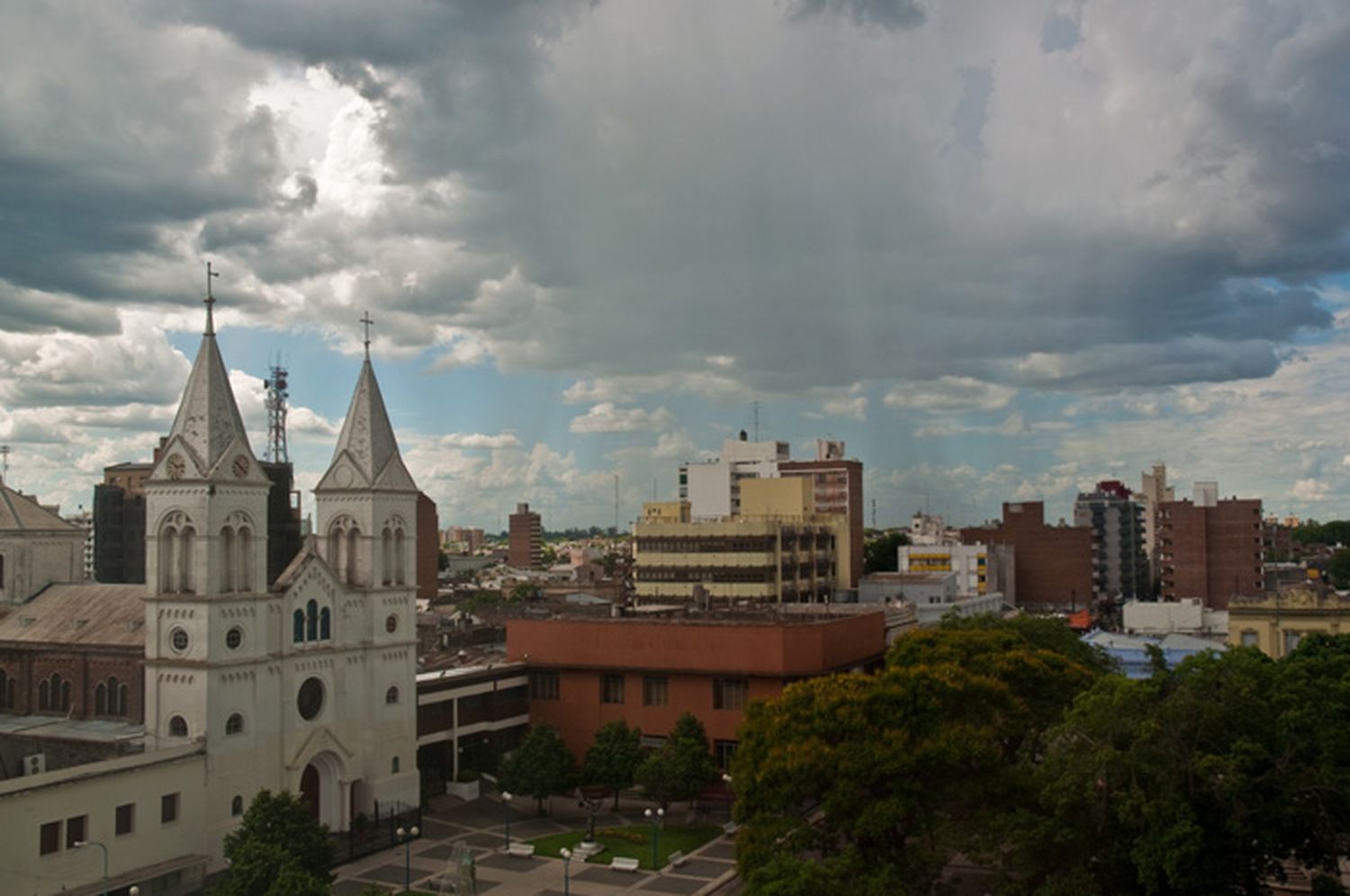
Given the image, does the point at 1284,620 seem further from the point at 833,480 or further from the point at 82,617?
the point at 833,480

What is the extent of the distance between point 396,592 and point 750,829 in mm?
26120

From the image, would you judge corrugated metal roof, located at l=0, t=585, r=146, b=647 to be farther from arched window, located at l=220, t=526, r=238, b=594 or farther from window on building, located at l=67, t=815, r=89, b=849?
window on building, located at l=67, t=815, r=89, b=849

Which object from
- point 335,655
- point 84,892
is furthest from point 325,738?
point 84,892

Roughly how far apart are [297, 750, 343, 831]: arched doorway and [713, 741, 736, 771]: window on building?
2029 centimetres

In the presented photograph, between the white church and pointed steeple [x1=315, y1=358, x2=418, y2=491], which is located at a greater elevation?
pointed steeple [x1=315, y1=358, x2=418, y2=491]

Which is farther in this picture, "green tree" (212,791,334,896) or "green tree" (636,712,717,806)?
"green tree" (636,712,717,806)

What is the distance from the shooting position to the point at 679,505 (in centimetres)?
13638

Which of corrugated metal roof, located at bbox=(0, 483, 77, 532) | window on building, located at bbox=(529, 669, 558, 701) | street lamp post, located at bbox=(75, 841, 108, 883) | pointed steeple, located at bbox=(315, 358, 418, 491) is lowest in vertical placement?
street lamp post, located at bbox=(75, 841, 108, 883)

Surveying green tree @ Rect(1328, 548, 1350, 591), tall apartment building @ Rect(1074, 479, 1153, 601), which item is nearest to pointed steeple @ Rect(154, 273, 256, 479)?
tall apartment building @ Rect(1074, 479, 1153, 601)

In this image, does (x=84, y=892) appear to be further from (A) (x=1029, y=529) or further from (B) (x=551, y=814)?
(A) (x=1029, y=529)

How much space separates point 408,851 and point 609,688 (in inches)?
788

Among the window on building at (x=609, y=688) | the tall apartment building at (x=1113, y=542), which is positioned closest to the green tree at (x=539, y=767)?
the window on building at (x=609, y=688)

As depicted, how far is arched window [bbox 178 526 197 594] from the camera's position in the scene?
161 feet

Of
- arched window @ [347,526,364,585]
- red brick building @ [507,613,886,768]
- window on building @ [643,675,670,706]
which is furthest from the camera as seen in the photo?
window on building @ [643,675,670,706]
